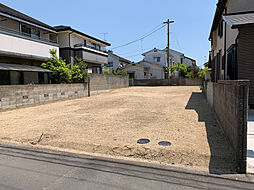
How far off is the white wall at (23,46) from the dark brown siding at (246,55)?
41.8 ft

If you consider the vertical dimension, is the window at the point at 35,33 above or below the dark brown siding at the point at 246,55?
above

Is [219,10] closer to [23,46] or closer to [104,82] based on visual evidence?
[104,82]

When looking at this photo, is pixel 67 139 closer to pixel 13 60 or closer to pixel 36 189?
pixel 36 189

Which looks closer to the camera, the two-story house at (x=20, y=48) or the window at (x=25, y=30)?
the two-story house at (x=20, y=48)

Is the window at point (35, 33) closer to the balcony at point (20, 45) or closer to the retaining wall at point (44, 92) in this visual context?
the balcony at point (20, 45)

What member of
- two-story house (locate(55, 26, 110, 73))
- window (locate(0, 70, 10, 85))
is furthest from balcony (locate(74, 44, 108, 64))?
window (locate(0, 70, 10, 85))

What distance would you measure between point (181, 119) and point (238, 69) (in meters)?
2.82

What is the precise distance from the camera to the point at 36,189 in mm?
2502

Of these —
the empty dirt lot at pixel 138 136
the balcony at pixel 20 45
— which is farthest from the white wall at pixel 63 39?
the empty dirt lot at pixel 138 136

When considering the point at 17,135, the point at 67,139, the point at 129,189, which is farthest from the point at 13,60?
the point at 129,189

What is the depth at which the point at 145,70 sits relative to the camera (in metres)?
33.5

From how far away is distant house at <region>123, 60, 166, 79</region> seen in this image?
3281cm

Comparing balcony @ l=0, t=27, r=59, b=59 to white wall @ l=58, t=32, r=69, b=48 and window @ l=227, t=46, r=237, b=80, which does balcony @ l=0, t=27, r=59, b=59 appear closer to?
white wall @ l=58, t=32, r=69, b=48

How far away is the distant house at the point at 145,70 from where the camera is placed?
32812mm
